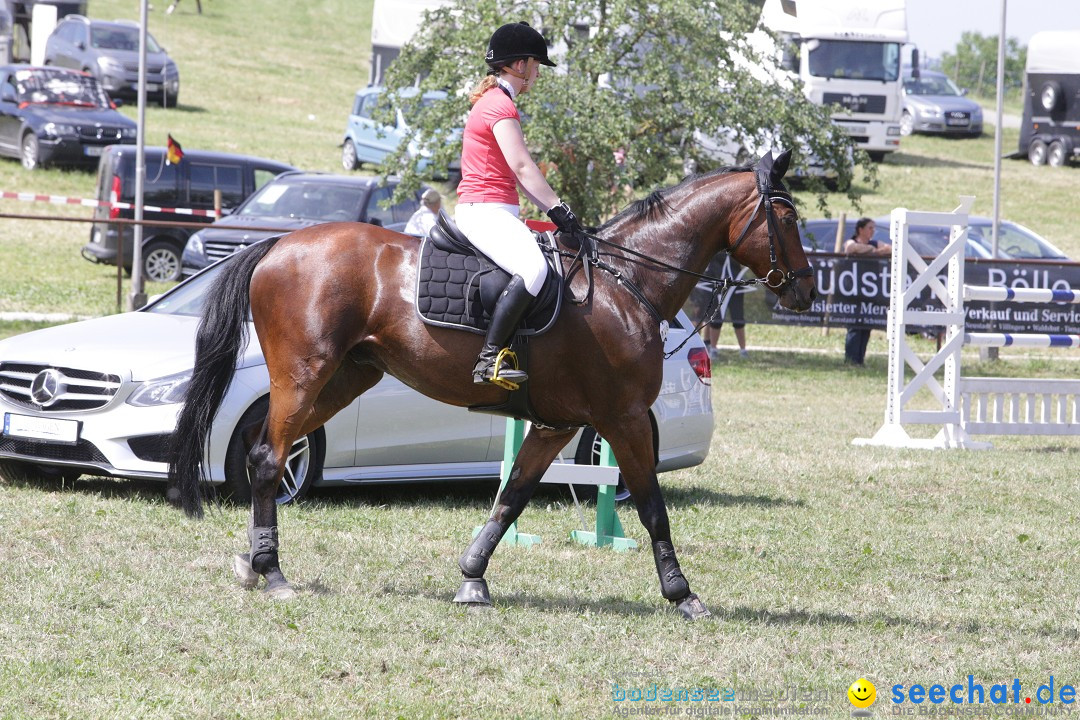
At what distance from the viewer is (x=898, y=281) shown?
12.7 m

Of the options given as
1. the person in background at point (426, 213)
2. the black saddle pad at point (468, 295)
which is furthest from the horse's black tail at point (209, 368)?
the person in background at point (426, 213)

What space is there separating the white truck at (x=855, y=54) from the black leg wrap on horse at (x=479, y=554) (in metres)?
27.6

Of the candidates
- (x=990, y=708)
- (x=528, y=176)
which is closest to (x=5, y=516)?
(x=528, y=176)

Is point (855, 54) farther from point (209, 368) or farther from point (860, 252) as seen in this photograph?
point (209, 368)

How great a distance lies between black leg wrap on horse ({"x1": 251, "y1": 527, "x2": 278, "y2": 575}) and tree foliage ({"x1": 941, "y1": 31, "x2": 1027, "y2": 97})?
57.2 metres

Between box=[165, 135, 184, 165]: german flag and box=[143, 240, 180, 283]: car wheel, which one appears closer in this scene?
box=[143, 240, 180, 283]: car wheel

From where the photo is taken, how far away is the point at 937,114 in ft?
141

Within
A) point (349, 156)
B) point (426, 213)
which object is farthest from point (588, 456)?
point (349, 156)

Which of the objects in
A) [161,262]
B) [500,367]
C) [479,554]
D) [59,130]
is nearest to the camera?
[500,367]

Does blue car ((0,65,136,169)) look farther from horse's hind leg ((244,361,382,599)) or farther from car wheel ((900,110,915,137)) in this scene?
car wheel ((900,110,915,137))

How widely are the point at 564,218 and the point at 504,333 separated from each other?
596 millimetres

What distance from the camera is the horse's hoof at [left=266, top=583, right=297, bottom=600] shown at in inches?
243

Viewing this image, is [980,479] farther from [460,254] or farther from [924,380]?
[460,254]

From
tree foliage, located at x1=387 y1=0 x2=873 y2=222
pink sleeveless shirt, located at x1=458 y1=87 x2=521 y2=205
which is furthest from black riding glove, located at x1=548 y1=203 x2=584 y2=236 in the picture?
tree foliage, located at x1=387 y1=0 x2=873 y2=222
